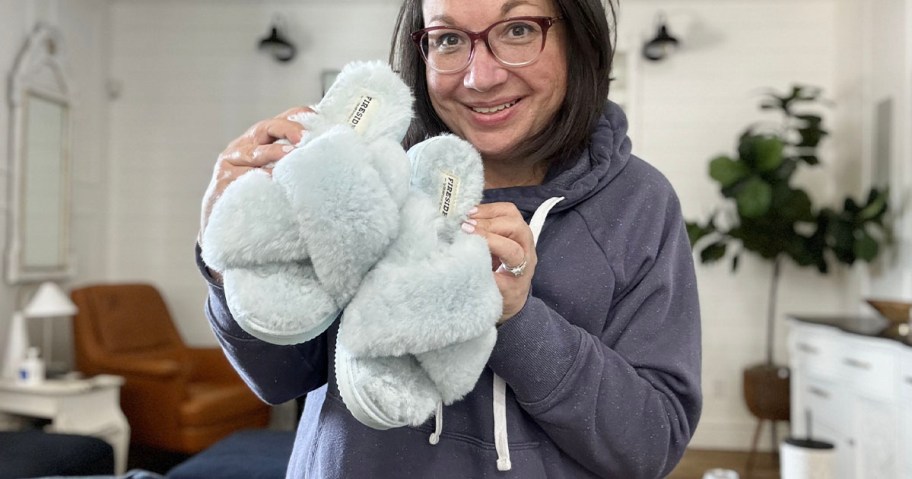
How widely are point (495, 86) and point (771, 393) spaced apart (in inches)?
151

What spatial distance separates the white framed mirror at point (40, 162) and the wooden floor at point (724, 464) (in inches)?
140

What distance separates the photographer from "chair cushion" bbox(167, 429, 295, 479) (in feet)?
8.20

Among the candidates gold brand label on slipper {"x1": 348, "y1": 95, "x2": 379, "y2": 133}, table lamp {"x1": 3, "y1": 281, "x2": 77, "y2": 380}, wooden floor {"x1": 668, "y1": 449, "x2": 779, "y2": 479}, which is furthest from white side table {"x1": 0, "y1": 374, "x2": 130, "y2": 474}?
gold brand label on slipper {"x1": 348, "y1": 95, "x2": 379, "y2": 133}

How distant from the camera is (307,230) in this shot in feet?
1.76

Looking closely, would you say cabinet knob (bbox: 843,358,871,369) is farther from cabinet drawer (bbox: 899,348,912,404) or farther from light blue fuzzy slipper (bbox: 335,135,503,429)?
light blue fuzzy slipper (bbox: 335,135,503,429)

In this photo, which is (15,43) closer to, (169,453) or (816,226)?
(169,453)

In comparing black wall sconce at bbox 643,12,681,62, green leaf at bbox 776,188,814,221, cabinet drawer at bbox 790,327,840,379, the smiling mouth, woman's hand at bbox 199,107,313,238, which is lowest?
cabinet drawer at bbox 790,327,840,379

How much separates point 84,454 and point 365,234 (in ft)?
9.04

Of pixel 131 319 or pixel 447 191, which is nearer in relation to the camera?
pixel 447 191

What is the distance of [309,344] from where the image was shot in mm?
808

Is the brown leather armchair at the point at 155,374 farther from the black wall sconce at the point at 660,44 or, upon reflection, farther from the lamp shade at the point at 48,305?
the black wall sconce at the point at 660,44

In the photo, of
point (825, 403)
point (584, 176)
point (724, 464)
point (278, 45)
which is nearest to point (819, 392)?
point (825, 403)

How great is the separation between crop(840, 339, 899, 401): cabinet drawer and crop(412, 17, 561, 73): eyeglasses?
2650mm

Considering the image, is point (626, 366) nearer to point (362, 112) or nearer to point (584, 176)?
point (584, 176)
